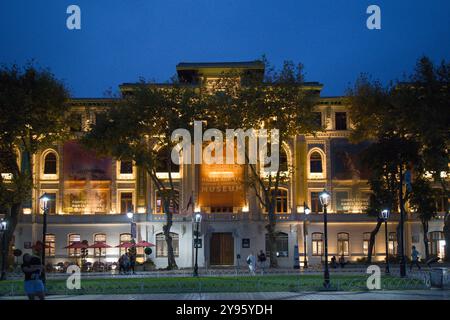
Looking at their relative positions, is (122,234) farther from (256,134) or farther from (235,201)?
(256,134)

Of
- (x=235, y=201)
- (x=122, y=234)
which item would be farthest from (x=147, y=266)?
(x=235, y=201)

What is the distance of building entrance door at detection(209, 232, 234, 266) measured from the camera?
199 feet

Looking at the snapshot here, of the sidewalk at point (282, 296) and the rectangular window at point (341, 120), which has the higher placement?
the rectangular window at point (341, 120)

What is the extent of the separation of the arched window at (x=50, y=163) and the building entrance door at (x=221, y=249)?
49.5 ft

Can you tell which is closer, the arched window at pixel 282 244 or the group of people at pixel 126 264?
the group of people at pixel 126 264

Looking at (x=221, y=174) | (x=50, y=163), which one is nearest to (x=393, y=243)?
(x=221, y=174)

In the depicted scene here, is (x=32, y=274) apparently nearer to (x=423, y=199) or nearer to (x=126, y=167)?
(x=126, y=167)

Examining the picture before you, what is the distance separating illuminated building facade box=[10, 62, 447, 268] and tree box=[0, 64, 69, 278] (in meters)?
8.30

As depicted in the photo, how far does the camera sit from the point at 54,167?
203ft

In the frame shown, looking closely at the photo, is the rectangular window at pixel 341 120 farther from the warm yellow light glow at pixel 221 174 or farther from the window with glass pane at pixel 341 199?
the warm yellow light glow at pixel 221 174

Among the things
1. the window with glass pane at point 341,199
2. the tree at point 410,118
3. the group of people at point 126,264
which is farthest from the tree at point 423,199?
the group of people at point 126,264

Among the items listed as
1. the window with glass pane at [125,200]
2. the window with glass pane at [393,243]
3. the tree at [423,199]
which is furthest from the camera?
the window with glass pane at [125,200]

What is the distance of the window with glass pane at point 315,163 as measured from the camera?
2441 inches
